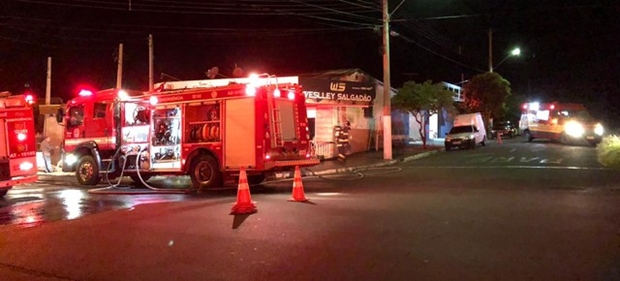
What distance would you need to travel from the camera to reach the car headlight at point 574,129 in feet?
116

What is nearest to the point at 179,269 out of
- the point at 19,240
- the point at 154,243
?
the point at 154,243

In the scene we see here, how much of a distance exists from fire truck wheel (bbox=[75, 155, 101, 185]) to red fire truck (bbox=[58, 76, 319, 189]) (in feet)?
0.09

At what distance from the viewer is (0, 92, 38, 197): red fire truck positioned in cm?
1398

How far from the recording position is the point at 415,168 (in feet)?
71.0

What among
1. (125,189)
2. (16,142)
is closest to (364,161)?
(125,189)

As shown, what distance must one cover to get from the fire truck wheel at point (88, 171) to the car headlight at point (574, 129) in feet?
92.4

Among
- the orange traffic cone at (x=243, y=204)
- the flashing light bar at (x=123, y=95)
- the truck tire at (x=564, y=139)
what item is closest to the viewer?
the orange traffic cone at (x=243, y=204)

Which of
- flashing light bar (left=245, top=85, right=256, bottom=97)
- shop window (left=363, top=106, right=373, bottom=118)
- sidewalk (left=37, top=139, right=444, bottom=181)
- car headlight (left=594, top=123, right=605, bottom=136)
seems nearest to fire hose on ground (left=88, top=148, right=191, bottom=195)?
flashing light bar (left=245, top=85, right=256, bottom=97)

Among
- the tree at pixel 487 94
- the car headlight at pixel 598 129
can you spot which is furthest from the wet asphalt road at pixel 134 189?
the tree at pixel 487 94

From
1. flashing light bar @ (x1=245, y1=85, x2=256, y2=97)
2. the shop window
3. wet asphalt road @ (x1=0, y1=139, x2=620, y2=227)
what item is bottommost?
wet asphalt road @ (x1=0, y1=139, x2=620, y2=227)

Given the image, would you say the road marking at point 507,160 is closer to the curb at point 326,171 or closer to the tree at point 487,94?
the curb at point 326,171

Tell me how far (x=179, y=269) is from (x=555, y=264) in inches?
168

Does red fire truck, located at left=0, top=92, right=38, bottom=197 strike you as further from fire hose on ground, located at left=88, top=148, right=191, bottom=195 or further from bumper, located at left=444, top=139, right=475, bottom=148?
bumper, located at left=444, top=139, right=475, bottom=148

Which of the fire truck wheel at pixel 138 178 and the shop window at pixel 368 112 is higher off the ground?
the shop window at pixel 368 112
